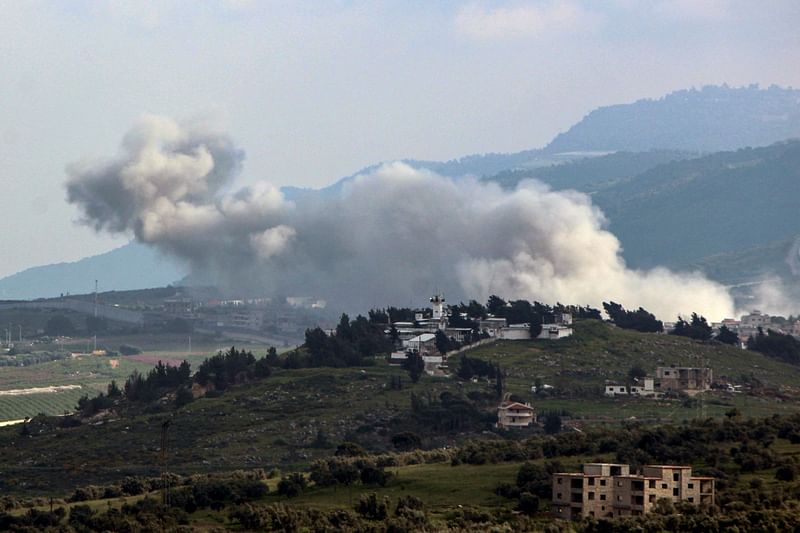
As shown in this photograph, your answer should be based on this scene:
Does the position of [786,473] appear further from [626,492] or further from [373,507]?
[373,507]

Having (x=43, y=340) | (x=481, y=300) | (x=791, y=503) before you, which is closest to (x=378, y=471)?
(x=791, y=503)

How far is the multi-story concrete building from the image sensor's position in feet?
219

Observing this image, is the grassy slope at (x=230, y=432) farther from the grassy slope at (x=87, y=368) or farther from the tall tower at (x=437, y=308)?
the grassy slope at (x=87, y=368)

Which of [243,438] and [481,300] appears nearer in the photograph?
[243,438]

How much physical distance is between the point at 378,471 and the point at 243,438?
93.9ft

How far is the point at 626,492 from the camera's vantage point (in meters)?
67.2

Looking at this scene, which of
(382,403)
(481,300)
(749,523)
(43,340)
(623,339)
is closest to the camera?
(749,523)

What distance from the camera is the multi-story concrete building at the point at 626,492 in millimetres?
66606

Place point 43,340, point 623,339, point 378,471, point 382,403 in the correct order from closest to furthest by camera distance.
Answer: point 378,471
point 382,403
point 623,339
point 43,340

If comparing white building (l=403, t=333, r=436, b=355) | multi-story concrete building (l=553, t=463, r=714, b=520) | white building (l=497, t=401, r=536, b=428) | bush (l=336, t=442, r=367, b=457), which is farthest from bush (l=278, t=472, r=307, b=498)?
white building (l=403, t=333, r=436, b=355)

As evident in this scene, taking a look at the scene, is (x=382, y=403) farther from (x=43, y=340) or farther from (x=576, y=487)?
(x=43, y=340)

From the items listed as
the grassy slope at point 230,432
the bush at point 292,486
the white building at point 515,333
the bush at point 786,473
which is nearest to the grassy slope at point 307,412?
the grassy slope at point 230,432

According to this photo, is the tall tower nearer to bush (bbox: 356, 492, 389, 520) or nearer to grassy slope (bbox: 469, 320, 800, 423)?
grassy slope (bbox: 469, 320, 800, 423)

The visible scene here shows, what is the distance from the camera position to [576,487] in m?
68.4
